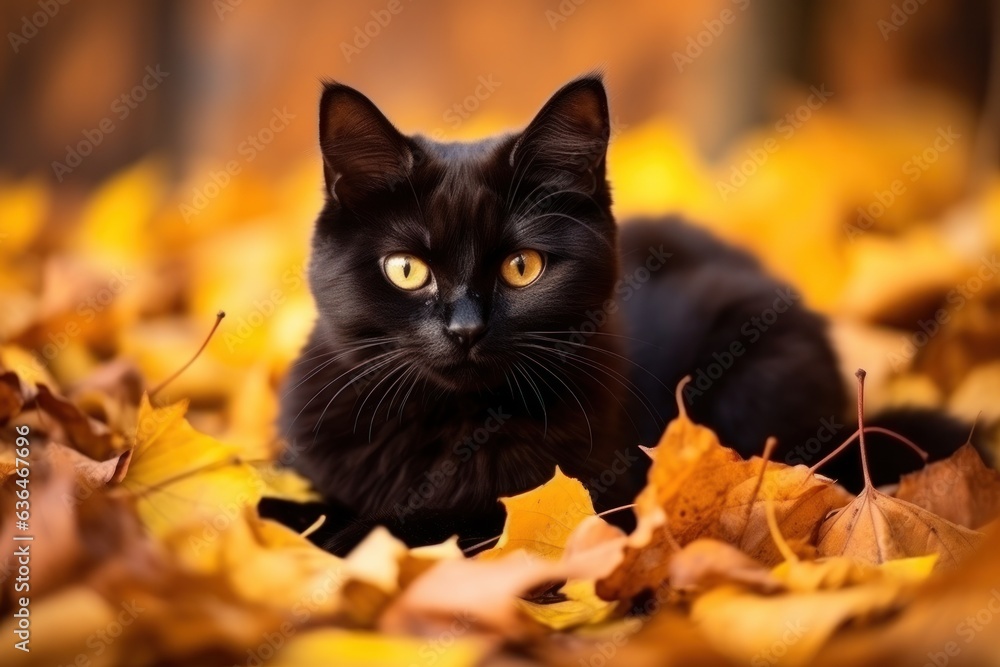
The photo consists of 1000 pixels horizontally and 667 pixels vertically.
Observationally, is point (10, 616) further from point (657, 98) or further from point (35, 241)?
point (657, 98)

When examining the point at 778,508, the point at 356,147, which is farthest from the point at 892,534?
the point at 356,147

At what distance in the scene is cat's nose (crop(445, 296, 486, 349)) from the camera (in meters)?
0.92

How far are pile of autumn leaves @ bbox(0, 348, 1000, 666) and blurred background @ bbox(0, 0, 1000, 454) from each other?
Answer: 3.17 feet

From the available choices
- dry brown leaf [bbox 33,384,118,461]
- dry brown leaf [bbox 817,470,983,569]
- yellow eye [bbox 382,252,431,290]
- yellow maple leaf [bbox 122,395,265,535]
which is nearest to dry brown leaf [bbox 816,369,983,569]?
dry brown leaf [bbox 817,470,983,569]

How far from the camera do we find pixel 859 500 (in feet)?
2.91

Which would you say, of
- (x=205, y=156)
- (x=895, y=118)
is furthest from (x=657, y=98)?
(x=205, y=156)

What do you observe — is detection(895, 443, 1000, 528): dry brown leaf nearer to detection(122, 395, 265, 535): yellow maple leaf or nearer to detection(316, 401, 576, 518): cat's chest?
detection(316, 401, 576, 518): cat's chest

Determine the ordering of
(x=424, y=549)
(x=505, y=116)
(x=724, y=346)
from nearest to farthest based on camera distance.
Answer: (x=424, y=549) < (x=724, y=346) < (x=505, y=116)

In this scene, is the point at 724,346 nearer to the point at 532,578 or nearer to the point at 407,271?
the point at 407,271

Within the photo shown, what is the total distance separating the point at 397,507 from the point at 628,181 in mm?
1373

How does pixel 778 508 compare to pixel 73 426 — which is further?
pixel 73 426

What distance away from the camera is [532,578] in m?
0.68

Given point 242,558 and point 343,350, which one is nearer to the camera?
point 242,558

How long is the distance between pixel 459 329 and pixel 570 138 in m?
0.29
